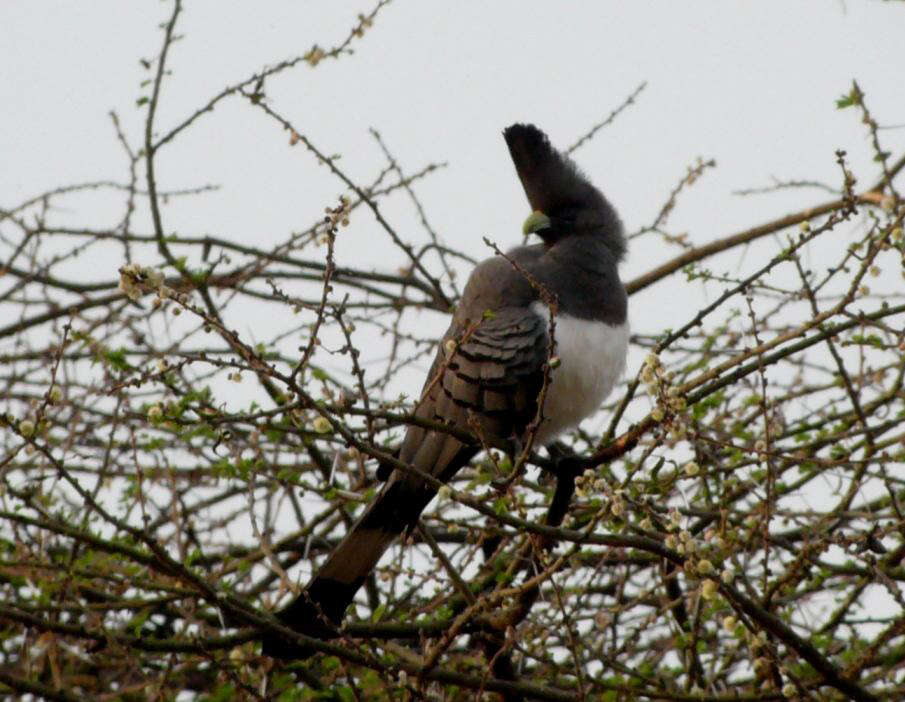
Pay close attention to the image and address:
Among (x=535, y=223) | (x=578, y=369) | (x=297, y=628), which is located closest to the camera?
(x=297, y=628)

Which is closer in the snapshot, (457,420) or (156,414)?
(156,414)

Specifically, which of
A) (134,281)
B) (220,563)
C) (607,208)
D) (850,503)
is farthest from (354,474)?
(134,281)

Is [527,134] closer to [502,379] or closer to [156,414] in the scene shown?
[502,379]

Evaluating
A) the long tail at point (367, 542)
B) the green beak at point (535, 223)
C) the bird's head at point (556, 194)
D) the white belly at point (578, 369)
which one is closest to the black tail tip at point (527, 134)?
the bird's head at point (556, 194)

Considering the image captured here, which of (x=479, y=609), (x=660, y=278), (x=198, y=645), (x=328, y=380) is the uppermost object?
(x=660, y=278)

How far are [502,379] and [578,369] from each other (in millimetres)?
306

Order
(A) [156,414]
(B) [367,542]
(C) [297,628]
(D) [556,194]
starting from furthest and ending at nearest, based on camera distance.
→ (D) [556,194]
(B) [367,542]
(C) [297,628]
(A) [156,414]

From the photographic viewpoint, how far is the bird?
418 centimetres

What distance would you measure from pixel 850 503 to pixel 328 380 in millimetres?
1938

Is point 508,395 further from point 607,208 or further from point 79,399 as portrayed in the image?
point 79,399

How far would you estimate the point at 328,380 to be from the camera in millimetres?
4699

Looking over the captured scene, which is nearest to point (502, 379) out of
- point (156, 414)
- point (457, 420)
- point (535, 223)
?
point (457, 420)

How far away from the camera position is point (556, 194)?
5.33 meters

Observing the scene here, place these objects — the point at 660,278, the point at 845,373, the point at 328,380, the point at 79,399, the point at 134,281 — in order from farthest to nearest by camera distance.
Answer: the point at 660,278, the point at 79,399, the point at 328,380, the point at 845,373, the point at 134,281
